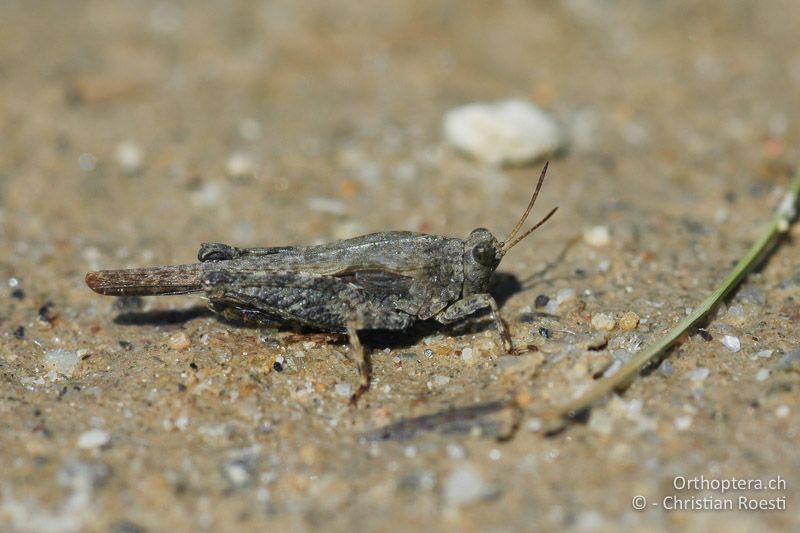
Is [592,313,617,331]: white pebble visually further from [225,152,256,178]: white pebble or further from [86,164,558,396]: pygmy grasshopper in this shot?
[225,152,256,178]: white pebble

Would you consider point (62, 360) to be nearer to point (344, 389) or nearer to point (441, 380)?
point (344, 389)

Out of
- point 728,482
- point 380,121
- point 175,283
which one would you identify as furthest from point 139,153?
point 728,482

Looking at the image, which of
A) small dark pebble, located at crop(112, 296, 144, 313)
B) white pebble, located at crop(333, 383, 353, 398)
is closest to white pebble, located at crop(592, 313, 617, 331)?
white pebble, located at crop(333, 383, 353, 398)

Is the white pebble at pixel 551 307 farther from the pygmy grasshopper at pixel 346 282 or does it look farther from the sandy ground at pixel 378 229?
the pygmy grasshopper at pixel 346 282

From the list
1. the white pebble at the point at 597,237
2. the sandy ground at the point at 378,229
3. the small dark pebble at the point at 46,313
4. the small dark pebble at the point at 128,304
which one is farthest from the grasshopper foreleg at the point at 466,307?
the small dark pebble at the point at 46,313

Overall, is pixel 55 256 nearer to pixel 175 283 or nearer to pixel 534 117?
pixel 175 283

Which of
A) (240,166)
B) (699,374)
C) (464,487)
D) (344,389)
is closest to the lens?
(464,487)

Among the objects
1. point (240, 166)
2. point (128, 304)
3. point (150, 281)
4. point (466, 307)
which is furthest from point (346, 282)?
point (240, 166)
